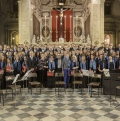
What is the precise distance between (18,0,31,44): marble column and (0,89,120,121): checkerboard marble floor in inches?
→ 382

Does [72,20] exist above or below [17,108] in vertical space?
above

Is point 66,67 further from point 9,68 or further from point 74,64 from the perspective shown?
point 9,68

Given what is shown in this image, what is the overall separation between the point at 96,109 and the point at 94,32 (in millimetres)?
12440

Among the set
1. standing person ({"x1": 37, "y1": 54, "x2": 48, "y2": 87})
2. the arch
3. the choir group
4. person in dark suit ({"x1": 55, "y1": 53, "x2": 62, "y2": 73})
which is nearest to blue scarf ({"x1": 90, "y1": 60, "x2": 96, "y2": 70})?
the choir group

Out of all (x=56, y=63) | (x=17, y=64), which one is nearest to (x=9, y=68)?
(x=17, y=64)

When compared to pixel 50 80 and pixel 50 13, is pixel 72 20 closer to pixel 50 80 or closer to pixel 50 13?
pixel 50 13

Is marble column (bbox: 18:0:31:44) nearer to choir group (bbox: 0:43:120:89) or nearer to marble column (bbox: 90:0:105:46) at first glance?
marble column (bbox: 90:0:105:46)

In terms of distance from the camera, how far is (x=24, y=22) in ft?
59.6

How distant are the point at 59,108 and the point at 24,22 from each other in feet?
41.1

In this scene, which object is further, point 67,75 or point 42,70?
point 42,70

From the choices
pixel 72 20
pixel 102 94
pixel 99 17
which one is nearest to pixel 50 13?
pixel 72 20

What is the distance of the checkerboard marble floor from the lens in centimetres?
621

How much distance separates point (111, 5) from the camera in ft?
85.7

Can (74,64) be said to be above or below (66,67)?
above
